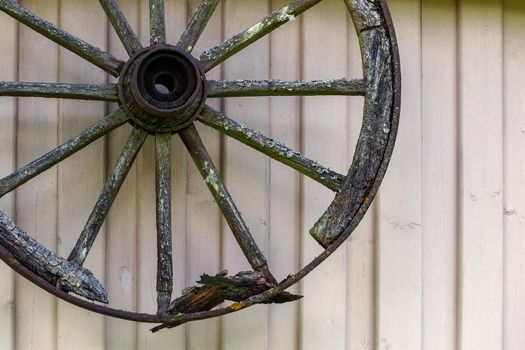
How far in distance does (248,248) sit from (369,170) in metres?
0.28

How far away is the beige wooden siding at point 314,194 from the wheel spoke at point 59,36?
16 centimetres

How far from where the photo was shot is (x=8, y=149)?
4.53ft

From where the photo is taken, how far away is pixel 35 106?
1404 mm

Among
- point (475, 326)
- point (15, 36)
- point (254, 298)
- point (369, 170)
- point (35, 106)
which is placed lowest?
point (475, 326)

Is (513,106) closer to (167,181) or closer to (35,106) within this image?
(167,181)

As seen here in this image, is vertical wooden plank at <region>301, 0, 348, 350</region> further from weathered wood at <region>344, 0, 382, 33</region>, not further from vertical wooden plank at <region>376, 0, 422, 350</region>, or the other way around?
weathered wood at <region>344, 0, 382, 33</region>

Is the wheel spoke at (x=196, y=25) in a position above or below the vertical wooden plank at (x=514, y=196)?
above

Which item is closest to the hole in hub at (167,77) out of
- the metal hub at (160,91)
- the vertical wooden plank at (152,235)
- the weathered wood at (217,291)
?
the metal hub at (160,91)

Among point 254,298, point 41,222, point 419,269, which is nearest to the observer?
point 254,298

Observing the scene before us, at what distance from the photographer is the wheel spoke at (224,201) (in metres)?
1.25

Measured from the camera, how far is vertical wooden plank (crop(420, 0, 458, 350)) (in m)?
1.56

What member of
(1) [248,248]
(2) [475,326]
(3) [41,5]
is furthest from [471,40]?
(3) [41,5]

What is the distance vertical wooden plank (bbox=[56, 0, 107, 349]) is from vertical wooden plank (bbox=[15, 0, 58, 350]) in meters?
0.02

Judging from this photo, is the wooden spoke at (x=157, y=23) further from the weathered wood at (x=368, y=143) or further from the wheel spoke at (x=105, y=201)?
the weathered wood at (x=368, y=143)
